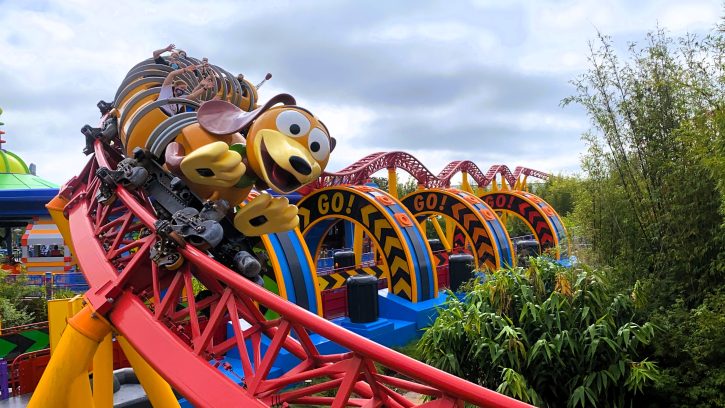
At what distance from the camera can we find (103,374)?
12.4 ft

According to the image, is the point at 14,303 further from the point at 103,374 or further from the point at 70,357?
the point at 70,357

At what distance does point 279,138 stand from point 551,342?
11.3ft

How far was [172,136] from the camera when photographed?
348cm

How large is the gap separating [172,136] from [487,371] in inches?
145

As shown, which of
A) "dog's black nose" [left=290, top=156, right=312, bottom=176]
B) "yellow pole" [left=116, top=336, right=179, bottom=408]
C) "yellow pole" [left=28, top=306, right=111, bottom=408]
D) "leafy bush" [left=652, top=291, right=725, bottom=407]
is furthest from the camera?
"leafy bush" [left=652, top=291, right=725, bottom=407]

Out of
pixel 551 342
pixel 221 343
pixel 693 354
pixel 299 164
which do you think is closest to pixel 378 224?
pixel 551 342

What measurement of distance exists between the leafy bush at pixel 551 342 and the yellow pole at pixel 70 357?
317 centimetres

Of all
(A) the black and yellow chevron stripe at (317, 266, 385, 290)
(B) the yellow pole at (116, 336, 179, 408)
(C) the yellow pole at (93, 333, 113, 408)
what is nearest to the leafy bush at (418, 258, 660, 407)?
(B) the yellow pole at (116, 336, 179, 408)

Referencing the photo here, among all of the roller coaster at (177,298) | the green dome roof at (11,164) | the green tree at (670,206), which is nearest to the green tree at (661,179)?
the green tree at (670,206)

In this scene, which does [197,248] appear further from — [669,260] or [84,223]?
[669,260]

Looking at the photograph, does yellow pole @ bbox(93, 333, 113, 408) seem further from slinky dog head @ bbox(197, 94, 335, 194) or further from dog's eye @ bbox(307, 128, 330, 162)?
dog's eye @ bbox(307, 128, 330, 162)

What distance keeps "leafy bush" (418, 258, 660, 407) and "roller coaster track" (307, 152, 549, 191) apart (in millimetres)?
6555

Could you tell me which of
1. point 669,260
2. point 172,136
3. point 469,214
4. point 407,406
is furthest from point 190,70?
point 469,214

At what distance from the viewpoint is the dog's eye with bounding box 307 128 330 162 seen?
324 centimetres
